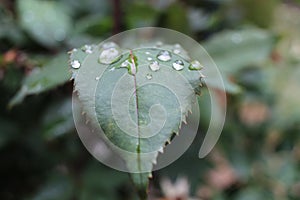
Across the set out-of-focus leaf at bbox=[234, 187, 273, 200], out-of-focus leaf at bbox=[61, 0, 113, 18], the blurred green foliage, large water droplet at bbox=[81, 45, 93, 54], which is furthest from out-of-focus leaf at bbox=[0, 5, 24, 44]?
out-of-focus leaf at bbox=[234, 187, 273, 200]

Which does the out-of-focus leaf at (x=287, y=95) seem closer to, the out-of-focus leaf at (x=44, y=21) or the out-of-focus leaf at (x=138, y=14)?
the out-of-focus leaf at (x=138, y=14)

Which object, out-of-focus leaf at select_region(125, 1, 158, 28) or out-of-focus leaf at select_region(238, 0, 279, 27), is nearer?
out-of-focus leaf at select_region(125, 1, 158, 28)

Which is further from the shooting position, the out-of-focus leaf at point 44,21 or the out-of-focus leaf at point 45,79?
the out-of-focus leaf at point 44,21

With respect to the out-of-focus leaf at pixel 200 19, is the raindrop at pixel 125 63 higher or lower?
lower

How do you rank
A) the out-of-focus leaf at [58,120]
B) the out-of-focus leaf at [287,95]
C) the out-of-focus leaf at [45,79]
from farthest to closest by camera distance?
the out-of-focus leaf at [287,95] < the out-of-focus leaf at [58,120] < the out-of-focus leaf at [45,79]

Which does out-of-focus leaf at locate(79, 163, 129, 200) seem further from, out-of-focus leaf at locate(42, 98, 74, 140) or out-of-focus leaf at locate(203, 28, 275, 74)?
out-of-focus leaf at locate(203, 28, 275, 74)

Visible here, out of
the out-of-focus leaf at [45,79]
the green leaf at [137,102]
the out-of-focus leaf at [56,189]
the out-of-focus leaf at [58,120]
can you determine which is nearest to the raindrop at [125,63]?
the green leaf at [137,102]

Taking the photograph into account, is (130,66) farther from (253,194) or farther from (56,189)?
(253,194)
